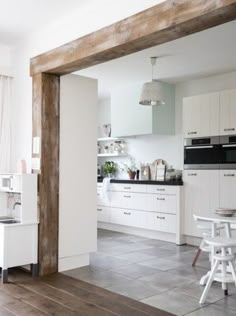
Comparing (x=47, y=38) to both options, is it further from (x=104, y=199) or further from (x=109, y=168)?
(x=109, y=168)

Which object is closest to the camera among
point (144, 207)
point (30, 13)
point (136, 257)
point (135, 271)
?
point (30, 13)

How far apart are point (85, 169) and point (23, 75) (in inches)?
53.0

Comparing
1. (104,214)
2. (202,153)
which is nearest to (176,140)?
(202,153)

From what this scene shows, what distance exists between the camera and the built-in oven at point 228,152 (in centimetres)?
531

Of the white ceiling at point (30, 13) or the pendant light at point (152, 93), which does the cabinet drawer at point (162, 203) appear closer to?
the pendant light at point (152, 93)

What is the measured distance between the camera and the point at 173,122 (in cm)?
654

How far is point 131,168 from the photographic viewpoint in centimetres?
732

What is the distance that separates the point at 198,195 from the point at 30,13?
3405 millimetres

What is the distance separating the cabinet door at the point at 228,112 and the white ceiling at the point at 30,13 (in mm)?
2619


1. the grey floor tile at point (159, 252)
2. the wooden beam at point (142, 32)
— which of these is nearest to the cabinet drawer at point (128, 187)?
the grey floor tile at point (159, 252)

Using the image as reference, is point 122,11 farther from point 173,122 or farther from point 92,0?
point 173,122

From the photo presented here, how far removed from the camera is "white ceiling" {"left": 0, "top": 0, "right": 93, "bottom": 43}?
140 inches

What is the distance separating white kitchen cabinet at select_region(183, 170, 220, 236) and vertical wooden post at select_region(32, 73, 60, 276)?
7.47 ft

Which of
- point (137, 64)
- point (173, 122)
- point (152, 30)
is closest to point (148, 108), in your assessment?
point (173, 122)
